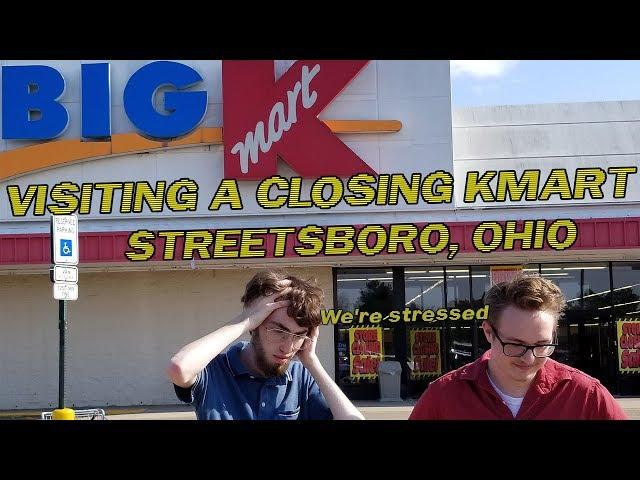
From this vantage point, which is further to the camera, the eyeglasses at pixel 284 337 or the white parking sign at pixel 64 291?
the white parking sign at pixel 64 291

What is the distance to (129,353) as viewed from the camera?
20.2 meters

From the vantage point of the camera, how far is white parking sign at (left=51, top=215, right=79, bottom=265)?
10203mm

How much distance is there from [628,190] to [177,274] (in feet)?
35.2

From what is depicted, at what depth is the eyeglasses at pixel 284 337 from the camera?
2.99 metres

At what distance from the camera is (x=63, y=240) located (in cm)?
1041

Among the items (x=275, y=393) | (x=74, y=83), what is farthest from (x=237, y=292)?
(x=275, y=393)

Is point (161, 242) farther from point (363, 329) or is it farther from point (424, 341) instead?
point (424, 341)

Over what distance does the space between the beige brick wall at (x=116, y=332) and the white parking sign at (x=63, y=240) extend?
9.71 meters

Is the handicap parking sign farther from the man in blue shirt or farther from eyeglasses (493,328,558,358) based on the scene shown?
eyeglasses (493,328,558,358)

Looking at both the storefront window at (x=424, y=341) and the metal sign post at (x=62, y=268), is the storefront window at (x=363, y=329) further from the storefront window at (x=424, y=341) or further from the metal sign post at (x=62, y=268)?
the metal sign post at (x=62, y=268)

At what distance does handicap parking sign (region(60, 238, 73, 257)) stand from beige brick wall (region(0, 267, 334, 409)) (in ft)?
32.0

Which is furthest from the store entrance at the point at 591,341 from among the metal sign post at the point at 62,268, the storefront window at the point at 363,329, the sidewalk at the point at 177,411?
the metal sign post at the point at 62,268

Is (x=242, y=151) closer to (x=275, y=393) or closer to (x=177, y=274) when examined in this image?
(x=177, y=274)
